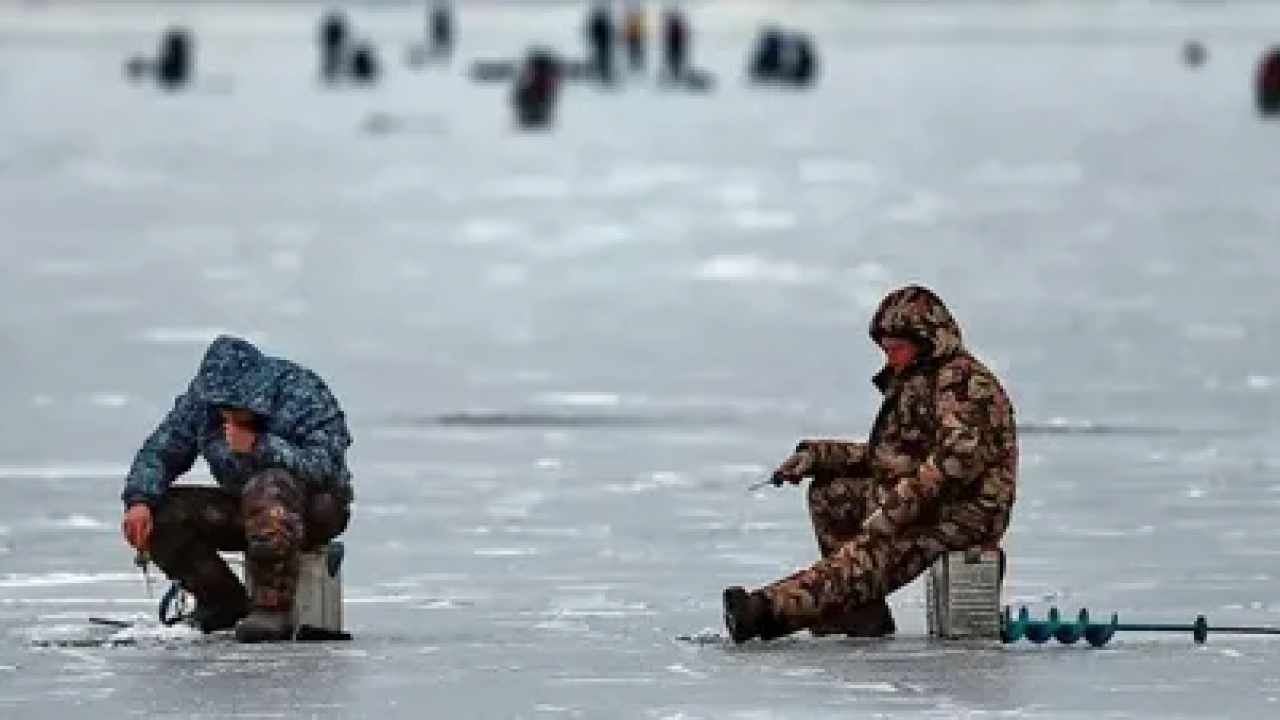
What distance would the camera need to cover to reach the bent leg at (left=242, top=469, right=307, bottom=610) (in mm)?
10242

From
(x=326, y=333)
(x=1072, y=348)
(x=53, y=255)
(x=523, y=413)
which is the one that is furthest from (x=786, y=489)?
(x=53, y=255)

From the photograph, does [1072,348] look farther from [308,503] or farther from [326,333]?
[308,503]

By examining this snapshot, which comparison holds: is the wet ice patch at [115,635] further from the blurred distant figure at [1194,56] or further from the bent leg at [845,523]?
the blurred distant figure at [1194,56]

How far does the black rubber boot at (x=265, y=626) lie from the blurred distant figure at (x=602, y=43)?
66.9 m

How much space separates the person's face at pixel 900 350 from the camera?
1030 cm

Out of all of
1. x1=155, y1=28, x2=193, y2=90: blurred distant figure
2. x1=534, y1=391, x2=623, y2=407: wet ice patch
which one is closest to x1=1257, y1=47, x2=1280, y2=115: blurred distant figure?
x1=155, y1=28, x2=193, y2=90: blurred distant figure

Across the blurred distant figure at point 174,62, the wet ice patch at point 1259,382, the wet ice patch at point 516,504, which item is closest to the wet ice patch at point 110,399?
the wet ice patch at point 516,504

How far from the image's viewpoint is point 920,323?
10297 millimetres

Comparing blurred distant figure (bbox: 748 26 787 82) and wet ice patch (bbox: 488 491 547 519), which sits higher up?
blurred distant figure (bbox: 748 26 787 82)

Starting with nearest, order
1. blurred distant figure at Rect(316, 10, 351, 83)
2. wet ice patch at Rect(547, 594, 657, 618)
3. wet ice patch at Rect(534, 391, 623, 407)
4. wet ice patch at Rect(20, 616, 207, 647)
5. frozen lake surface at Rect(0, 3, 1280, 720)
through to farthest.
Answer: frozen lake surface at Rect(0, 3, 1280, 720) < wet ice patch at Rect(20, 616, 207, 647) < wet ice patch at Rect(547, 594, 657, 618) < wet ice patch at Rect(534, 391, 623, 407) < blurred distant figure at Rect(316, 10, 351, 83)

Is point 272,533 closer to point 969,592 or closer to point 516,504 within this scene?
point 969,592

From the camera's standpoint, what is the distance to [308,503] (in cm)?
1039

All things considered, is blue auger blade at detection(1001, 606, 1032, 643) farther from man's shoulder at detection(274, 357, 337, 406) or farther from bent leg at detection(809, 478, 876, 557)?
man's shoulder at detection(274, 357, 337, 406)

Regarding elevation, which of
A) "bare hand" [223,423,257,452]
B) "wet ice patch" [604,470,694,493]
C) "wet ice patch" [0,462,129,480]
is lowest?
"bare hand" [223,423,257,452]
